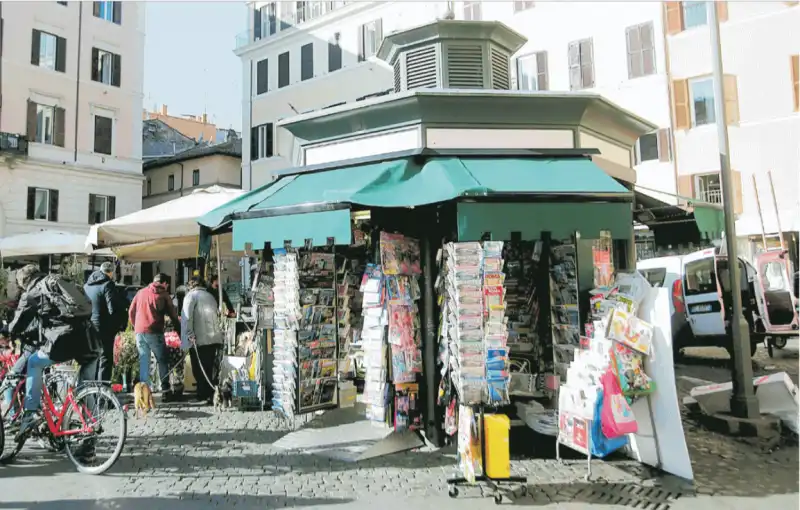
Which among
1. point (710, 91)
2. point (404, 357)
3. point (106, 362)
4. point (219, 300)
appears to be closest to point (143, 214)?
point (219, 300)

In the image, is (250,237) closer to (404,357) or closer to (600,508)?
(404,357)

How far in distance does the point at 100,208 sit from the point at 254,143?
8.12 m

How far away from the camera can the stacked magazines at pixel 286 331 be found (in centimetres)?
667

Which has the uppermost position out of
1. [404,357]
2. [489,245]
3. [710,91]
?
[710,91]

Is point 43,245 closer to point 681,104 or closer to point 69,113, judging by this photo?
point 69,113

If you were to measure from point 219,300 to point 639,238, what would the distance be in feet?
44.7

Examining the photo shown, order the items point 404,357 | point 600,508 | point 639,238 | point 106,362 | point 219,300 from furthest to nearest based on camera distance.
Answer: point 639,238 < point 219,300 < point 106,362 < point 404,357 < point 600,508

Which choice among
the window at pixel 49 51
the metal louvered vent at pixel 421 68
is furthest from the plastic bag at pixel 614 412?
the window at pixel 49 51

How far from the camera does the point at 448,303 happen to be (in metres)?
5.44

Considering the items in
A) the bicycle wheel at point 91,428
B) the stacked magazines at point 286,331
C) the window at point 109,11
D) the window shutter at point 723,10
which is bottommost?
the bicycle wheel at point 91,428

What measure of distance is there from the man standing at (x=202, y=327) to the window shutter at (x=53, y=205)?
70.2ft

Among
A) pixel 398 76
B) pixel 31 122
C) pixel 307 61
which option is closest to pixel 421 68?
pixel 398 76

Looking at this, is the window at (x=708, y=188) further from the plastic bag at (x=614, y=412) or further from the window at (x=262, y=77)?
the window at (x=262, y=77)

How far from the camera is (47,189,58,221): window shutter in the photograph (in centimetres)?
2544
